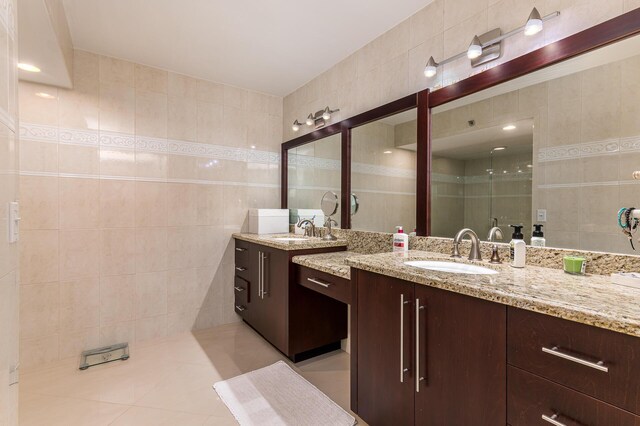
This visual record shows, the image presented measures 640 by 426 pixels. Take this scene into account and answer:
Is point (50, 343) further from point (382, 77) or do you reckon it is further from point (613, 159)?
point (613, 159)

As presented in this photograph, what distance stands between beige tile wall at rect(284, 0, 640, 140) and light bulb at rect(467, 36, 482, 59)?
0.39 ft

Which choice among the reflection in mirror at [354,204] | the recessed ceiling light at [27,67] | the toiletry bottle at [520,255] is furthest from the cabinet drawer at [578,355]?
the recessed ceiling light at [27,67]

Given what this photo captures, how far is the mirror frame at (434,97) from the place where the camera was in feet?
3.81

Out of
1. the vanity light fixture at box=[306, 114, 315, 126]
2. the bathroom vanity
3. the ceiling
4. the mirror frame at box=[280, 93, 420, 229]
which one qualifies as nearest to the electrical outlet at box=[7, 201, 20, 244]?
the bathroom vanity

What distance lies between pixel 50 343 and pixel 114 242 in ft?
2.80

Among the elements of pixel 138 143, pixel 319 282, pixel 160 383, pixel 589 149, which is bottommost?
pixel 160 383

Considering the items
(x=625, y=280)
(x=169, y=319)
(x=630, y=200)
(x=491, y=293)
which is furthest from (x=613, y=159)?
(x=169, y=319)

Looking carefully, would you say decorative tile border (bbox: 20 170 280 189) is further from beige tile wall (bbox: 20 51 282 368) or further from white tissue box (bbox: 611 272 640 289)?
white tissue box (bbox: 611 272 640 289)

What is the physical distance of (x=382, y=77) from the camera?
216cm

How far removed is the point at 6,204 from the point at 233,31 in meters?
1.85

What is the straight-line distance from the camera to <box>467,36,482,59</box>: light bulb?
1492 millimetres

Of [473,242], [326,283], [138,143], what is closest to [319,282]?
[326,283]

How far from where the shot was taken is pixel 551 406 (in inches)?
32.8

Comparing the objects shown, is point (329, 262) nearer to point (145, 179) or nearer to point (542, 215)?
point (542, 215)
